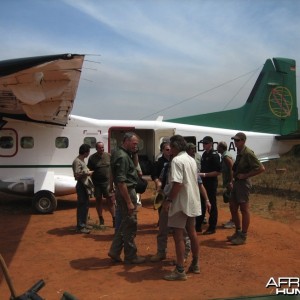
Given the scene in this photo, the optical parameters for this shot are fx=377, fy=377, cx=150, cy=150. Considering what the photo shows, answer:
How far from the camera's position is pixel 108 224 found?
8.64 meters

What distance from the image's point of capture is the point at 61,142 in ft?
36.4

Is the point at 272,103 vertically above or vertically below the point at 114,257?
above

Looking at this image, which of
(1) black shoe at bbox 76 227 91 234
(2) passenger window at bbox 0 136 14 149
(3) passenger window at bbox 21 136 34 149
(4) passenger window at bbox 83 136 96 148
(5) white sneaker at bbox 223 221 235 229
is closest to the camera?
(1) black shoe at bbox 76 227 91 234

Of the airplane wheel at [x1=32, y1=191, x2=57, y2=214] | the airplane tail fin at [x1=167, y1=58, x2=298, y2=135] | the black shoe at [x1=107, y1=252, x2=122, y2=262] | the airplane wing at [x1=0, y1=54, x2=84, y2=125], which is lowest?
the black shoe at [x1=107, y1=252, x2=122, y2=262]

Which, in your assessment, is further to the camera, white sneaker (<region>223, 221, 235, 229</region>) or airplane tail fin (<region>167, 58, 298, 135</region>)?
airplane tail fin (<region>167, 58, 298, 135</region>)

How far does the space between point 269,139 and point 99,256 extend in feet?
32.1

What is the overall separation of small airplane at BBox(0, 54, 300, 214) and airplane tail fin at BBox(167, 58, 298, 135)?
38 millimetres

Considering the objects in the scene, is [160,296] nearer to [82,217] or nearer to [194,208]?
[194,208]

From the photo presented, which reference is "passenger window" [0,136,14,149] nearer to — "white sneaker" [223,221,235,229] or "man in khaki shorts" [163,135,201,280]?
"white sneaker" [223,221,235,229]

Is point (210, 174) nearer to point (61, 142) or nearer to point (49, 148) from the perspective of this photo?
point (61, 142)

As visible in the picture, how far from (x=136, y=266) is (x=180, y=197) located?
1483mm

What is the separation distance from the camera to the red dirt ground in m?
4.73
